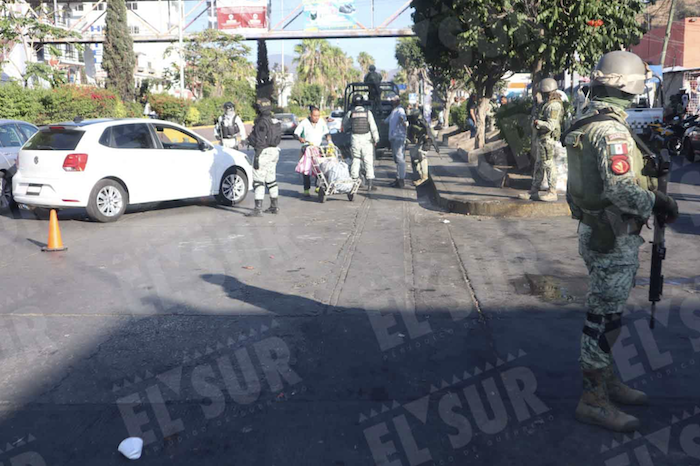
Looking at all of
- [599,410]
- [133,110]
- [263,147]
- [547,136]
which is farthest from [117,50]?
[599,410]

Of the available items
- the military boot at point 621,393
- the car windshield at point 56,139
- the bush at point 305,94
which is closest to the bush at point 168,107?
the car windshield at point 56,139

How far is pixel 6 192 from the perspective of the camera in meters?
12.4

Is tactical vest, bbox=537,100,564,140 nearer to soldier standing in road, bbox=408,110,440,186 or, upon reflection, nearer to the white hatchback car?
soldier standing in road, bbox=408,110,440,186

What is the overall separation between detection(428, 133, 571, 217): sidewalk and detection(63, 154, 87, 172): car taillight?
598cm

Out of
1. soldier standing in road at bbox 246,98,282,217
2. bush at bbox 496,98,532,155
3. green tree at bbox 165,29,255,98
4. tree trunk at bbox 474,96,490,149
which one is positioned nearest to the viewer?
soldier standing in road at bbox 246,98,282,217

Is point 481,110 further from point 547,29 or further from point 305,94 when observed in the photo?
point 305,94

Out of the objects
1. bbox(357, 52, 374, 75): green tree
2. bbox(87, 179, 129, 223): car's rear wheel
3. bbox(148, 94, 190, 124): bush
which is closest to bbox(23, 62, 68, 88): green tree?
bbox(148, 94, 190, 124): bush

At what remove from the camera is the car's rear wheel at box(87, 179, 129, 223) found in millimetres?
10891

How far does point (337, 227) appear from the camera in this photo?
10547mm

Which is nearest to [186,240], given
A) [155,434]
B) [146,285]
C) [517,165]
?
[146,285]

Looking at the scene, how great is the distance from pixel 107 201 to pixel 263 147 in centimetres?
262

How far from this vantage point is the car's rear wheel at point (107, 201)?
10.9 m

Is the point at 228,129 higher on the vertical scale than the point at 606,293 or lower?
higher

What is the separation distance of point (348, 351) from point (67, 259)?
4.88 meters
